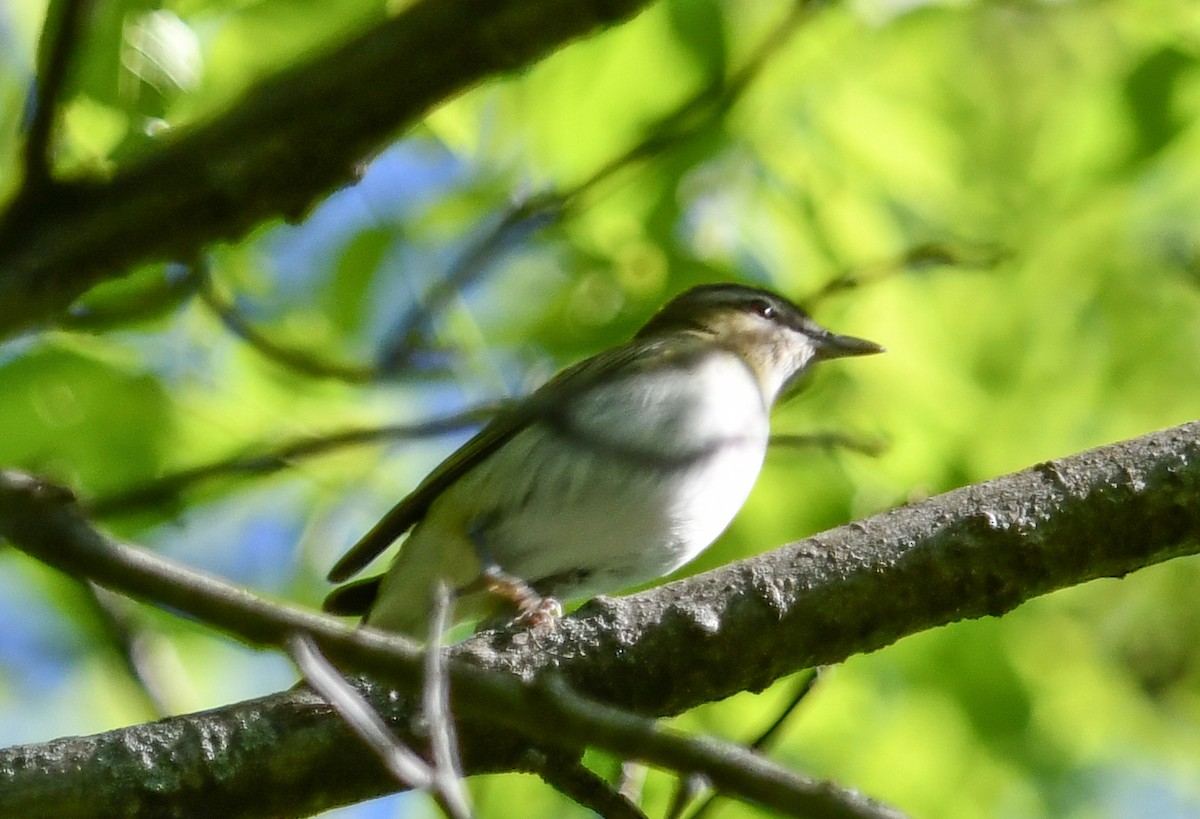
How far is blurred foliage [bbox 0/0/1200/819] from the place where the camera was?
3.57m

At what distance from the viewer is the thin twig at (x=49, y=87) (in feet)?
6.46

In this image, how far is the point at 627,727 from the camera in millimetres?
1840

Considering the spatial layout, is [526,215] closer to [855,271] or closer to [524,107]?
[524,107]

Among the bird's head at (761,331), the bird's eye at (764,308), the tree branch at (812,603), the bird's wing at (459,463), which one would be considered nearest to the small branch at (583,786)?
the tree branch at (812,603)

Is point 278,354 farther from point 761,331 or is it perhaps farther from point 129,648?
point 761,331

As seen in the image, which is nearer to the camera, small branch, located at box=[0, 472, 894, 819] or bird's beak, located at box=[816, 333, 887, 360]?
small branch, located at box=[0, 472, 894, 819]

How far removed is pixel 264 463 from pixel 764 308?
398 cm

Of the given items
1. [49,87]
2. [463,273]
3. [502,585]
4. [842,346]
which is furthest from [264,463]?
[842,346]

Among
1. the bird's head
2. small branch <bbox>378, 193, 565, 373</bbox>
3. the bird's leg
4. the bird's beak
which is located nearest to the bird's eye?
the bird's head

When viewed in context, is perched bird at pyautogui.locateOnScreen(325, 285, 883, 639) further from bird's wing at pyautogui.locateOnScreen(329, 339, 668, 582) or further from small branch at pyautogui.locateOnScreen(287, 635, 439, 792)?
small branch at pyautogui.locateOnScreen(287, 635, 439, 792)

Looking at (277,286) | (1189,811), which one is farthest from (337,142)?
(1189,811)

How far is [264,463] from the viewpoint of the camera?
2.21 meters

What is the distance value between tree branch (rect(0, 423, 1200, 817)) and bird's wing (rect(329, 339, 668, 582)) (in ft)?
4.25

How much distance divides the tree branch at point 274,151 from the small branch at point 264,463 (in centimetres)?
30
